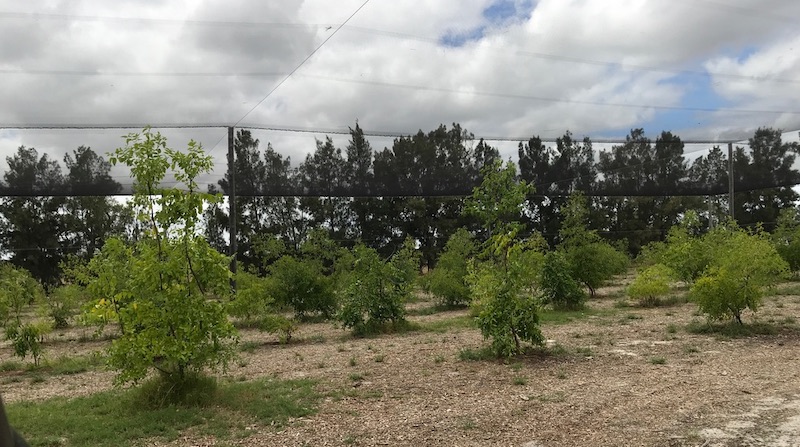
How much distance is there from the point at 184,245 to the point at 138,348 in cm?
85

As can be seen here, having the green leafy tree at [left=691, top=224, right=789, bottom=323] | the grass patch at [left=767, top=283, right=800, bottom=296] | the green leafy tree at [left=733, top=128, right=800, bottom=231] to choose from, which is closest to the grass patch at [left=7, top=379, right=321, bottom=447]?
the green leafy tree at [left=691, top=224, right=789, bottom=323]

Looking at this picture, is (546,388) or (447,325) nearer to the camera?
(546,388)

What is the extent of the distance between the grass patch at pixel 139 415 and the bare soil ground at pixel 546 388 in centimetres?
24

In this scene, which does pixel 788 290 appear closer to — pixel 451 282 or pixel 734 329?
pixel 734 329

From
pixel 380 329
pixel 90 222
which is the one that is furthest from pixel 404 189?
pixel 90 222

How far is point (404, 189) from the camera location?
57.2 feet

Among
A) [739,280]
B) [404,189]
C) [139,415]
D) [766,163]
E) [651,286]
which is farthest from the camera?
[766,163]

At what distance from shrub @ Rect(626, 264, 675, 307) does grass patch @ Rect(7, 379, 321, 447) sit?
8362 millimetres

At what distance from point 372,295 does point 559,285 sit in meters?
3.97

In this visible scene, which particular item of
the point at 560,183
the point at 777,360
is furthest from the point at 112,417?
the point at 560,183

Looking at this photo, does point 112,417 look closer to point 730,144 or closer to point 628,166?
point 628,166

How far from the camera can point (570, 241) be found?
1445 centimetres

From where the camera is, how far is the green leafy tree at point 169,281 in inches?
196

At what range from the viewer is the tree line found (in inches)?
631
